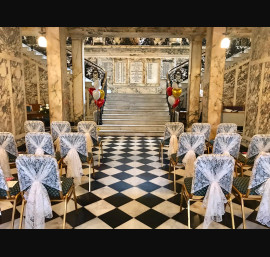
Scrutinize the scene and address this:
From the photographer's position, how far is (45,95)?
34.6 ft

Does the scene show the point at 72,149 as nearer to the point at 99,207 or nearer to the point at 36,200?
the point at 99,207

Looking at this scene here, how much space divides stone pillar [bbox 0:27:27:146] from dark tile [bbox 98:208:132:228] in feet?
12.6

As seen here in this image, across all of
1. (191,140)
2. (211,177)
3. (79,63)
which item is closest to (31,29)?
(79,63)

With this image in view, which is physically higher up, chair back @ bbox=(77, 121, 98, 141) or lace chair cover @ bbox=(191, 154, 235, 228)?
chair back @ bbox=(77, 121, 98, 141)

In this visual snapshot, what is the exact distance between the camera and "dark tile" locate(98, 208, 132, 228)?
3.00 m

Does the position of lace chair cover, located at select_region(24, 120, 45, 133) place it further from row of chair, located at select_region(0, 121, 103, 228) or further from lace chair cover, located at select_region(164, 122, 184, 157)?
lace chair cover, located at select_region(164, 122, 184, 157)

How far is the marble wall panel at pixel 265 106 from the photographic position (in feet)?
18.5

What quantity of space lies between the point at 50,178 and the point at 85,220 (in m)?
0.84

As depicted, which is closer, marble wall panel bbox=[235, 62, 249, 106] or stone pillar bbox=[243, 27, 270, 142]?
stone pillar bbox=[243, 27, 270, 142]

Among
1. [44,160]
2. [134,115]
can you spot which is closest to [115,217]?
[44,160]

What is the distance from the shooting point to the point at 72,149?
3.79 m

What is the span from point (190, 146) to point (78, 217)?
194 cm

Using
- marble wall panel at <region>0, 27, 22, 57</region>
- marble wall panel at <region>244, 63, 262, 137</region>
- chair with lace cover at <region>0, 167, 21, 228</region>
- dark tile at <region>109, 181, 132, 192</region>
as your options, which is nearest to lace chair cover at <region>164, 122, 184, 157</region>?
dark tile at <region>109, 181, 132, 192</region>

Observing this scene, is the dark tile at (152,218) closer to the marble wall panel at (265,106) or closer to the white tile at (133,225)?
the white tile at (133,225)
